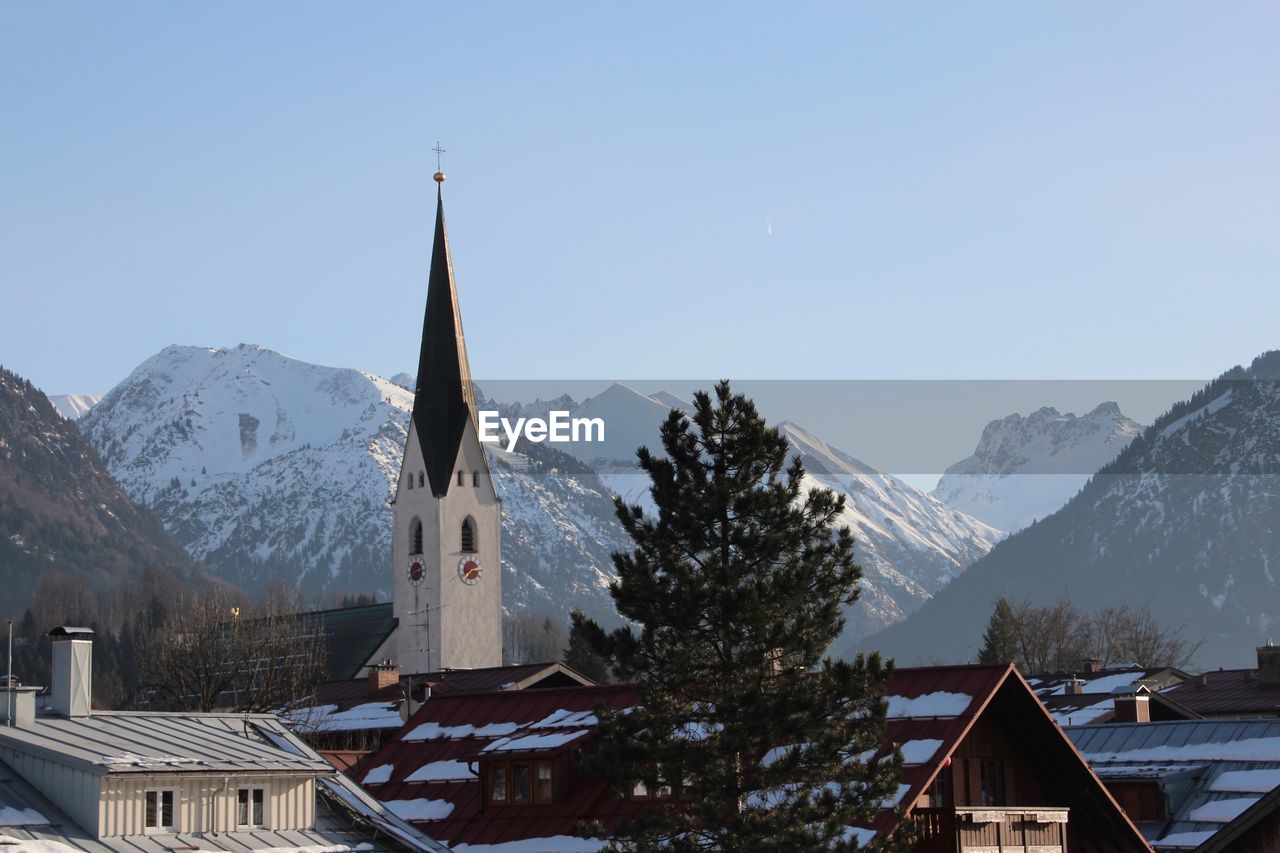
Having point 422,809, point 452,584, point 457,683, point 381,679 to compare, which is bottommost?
point 422,809

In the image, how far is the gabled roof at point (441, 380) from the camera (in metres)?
116

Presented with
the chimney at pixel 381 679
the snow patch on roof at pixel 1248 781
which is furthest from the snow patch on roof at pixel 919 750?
the chimney at pixel 381 679

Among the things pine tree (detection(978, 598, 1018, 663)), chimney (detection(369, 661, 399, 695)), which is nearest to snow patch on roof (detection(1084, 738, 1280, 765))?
chimney (detection(369, 661, 399, 695))

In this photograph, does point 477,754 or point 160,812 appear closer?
point 160,812

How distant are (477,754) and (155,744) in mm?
7906

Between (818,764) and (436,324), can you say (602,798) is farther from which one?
(436,324)

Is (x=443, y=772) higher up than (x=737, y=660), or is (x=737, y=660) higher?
(x=737, y=660)

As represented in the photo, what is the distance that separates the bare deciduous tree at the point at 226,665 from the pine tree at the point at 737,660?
4364 cm

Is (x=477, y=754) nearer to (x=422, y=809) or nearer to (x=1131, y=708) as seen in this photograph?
(x=422, y=809)

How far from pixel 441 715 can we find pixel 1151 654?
97.3 metres

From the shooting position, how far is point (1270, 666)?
74.9m

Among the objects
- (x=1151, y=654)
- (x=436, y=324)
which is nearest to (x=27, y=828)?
(x=436, y=324)

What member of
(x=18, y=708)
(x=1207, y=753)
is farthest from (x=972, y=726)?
(x=18, y=708)

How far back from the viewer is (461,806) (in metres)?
44.5
